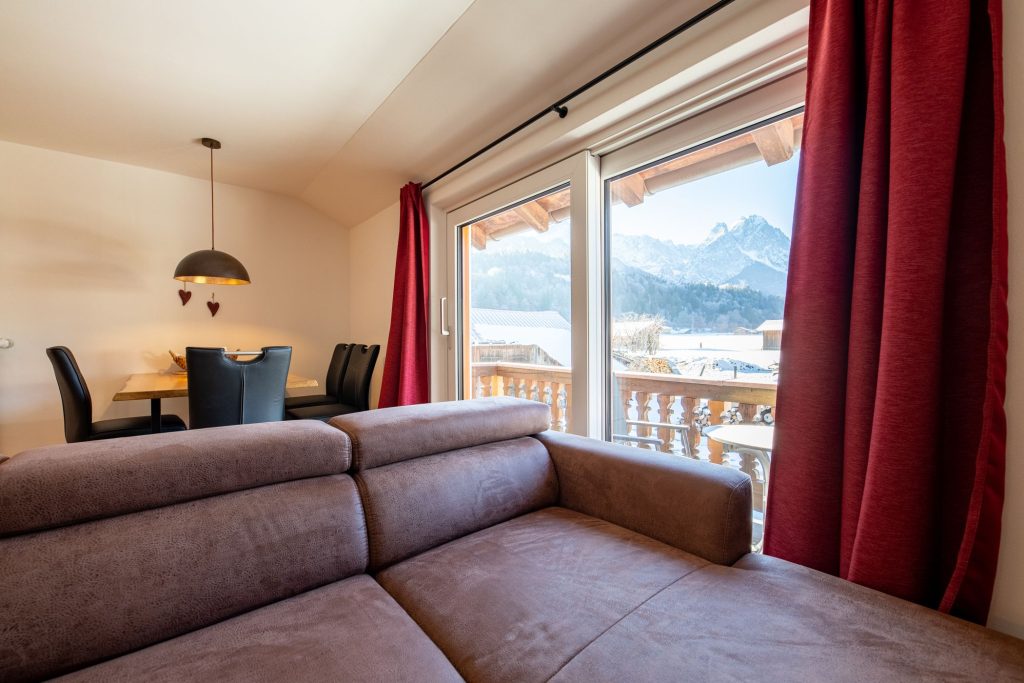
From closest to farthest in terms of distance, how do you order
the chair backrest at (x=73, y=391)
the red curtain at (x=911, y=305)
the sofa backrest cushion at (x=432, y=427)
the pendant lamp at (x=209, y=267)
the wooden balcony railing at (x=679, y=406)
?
the red curtain at (x=911, y=305), the sofa backrest cushion at (x=432, y=427), the wooden balcony railing at (x=679, y=406), the chair backrest at (x=73, y=391), the pendant lamp at (x=209, y=267)

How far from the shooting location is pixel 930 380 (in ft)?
3.21

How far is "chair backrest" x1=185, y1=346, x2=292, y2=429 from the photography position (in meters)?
2.13

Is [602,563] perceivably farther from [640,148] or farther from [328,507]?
[640,148]

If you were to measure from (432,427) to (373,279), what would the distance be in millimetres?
3060

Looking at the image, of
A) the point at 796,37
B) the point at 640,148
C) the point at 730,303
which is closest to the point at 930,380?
the point at 730,303

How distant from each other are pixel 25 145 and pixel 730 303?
4.74m

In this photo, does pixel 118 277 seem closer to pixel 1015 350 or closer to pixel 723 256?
pixel 723 256

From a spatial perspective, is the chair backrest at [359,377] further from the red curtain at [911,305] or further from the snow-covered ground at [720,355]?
the red curtain at [911,305]

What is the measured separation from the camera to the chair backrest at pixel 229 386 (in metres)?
2.13

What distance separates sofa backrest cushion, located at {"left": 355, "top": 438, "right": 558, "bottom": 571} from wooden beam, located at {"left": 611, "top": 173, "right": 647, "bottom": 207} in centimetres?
123

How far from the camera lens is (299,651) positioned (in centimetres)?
82

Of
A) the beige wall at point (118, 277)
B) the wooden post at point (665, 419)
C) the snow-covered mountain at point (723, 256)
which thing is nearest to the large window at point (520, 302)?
the snow-covered mountain at point (723, 256)

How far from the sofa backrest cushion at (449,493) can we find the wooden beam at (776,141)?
1.36 meters

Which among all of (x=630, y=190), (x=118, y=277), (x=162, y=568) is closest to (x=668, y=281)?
(x=630, y=190)
